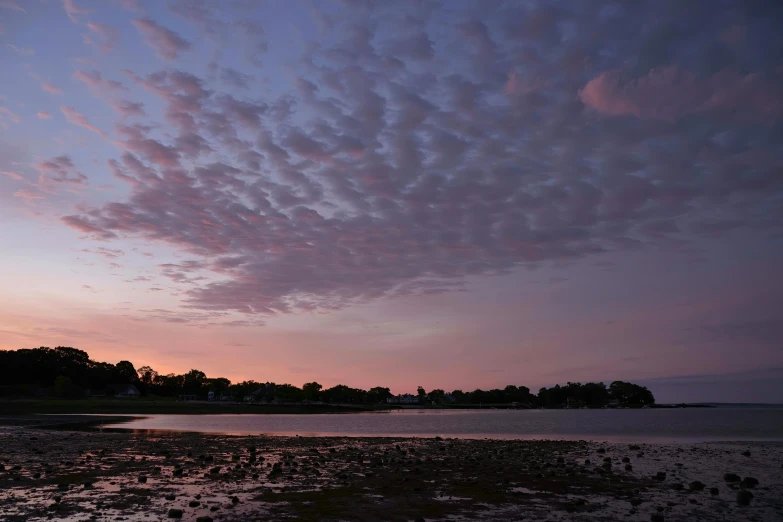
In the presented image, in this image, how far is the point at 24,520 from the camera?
53.3 feet

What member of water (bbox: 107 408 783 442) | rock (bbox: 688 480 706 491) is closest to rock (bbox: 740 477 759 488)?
rock (bbox: 688 480 706 491)

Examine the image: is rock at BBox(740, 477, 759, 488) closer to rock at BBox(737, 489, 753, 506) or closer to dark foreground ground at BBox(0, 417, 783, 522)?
dark foreground ground at BBox(0, 417, 783, 522)

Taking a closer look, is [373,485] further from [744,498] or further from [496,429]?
[496,429]

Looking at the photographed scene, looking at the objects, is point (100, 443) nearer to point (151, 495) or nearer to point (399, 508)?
point (151, 495)

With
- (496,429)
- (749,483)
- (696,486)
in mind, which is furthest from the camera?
(496,429)

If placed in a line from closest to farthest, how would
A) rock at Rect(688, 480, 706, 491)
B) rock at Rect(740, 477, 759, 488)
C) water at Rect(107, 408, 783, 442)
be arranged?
rock at Rect(688, 480, 706, 491), rock at Rect(740, 477, 759, 488), water at Rect(107, 408, 783, 442)

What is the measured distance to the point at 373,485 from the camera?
78.8ft

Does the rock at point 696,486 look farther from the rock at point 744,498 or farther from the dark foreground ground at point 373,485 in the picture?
the rock at point 744,498

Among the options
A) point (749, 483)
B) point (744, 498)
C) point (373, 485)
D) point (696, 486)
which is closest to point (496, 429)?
point (749, 483)

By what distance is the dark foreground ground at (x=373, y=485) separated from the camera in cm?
1856

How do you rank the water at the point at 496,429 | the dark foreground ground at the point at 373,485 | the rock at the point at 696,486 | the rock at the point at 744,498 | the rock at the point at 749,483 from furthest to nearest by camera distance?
the water at the point at 496,429 → the rock at the point at 749,483 → the rock at the point at 696,486 → the rock at the point at 744,498 → the dark foreground ground at the point at 373,485

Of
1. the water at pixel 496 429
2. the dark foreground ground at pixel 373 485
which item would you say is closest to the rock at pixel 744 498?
the dark foreground ground at pixel 373 485

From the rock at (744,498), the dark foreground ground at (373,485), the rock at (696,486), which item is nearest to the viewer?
the dark foreground ground at (373,485)

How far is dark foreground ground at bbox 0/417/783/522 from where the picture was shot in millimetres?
18562
